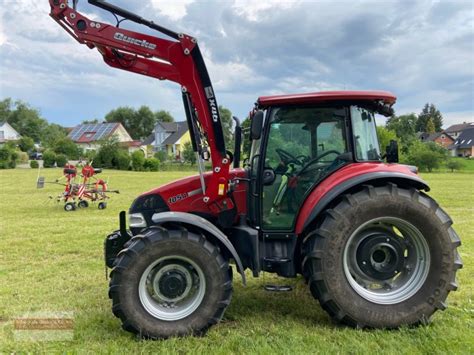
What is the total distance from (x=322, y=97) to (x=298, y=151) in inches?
23.2

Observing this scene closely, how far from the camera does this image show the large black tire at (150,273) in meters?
3.58

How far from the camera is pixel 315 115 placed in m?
4.06

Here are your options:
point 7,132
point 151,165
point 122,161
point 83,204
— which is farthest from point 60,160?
point 7,132

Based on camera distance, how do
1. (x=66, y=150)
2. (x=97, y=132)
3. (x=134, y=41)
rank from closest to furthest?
(x=134, y=41)
(x=66, y=150)
(x=97, y=132)

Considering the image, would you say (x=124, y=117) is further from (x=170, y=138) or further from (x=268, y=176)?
(x=268, y=176)

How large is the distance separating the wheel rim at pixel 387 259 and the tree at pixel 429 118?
108 m

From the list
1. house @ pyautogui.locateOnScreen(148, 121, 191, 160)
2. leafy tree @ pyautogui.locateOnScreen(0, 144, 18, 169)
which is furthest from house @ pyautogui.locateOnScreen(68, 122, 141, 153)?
leafy tree @ pyautogui.locateOnScreen(0, 144, 18, 169)

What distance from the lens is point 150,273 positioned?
374cm

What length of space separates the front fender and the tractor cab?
0.46ft

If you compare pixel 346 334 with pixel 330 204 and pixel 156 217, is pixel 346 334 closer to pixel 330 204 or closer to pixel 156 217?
pixel 330 204

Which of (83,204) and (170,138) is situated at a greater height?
(170,138)

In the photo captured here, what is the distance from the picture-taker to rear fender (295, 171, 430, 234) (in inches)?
147

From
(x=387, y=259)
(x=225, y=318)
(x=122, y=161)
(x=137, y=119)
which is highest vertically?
(x=137, y=119)

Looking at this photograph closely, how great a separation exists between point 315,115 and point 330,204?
913mm
